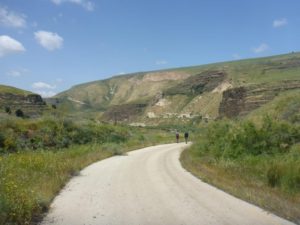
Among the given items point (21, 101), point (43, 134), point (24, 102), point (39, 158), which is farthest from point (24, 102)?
point (39, 158)

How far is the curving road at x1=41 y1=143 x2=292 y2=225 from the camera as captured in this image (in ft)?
32.0

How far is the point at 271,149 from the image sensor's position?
22.6 m

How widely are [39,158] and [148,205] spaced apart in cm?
772

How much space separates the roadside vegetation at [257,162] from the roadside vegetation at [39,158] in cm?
570

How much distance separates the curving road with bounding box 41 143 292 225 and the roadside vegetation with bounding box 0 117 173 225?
53cm

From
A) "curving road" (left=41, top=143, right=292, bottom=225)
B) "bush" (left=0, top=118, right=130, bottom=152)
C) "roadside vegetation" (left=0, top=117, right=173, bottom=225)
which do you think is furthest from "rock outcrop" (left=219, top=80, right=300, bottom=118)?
"curving road" (left=41, top=143, right=292, bottom=225)

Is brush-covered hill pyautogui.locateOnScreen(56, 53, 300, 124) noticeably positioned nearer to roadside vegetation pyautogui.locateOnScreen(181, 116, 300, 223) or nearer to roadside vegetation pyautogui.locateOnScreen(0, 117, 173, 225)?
roadside vegetation pyautogui.locateOnScreen(0, 117, 173, 225)

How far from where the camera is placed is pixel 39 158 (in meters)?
17.8

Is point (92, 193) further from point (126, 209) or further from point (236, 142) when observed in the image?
point (236, 142)

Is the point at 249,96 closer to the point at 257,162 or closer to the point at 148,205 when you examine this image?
the point at 257,162

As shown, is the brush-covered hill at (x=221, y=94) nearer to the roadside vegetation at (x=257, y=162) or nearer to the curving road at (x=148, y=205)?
the roadside vegetation at (x=257, y=162)

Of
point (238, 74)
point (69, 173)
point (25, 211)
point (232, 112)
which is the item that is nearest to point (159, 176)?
point (69, 173)

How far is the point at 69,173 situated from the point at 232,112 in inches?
3920

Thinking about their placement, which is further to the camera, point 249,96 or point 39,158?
point 249,96
